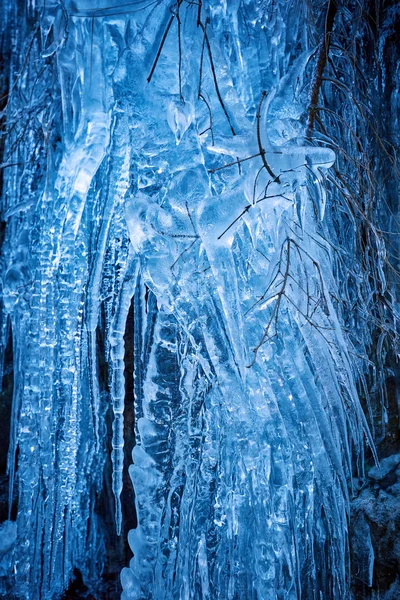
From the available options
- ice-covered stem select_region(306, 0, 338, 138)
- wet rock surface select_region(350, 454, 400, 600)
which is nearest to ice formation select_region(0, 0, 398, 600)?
ice-covered stem select_region(306, 0, 338, 138)

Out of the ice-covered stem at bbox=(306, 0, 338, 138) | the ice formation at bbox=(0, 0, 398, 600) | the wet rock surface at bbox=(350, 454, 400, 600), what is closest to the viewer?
the ice formation at bbox=(0, 0, 398, 600)

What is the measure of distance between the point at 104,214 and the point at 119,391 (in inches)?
24.7

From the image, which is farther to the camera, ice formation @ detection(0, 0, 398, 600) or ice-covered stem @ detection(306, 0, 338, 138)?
ice-covered stem @ detection(306, 0, 338, 138)

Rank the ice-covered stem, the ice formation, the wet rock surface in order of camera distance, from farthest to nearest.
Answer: the wet rock surface → the ice-covered stem → the ice formation

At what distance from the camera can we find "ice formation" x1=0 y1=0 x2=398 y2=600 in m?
1.77

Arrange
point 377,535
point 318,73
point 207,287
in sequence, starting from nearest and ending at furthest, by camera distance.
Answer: point 207,287 < point 318,73 < point 377,535

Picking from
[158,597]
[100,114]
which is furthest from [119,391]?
[100,114]

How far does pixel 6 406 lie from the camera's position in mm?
2916

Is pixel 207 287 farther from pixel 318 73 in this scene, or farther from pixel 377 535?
pixel 377 535

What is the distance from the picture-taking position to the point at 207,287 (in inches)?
70.7

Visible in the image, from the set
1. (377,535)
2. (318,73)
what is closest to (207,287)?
(318,73)

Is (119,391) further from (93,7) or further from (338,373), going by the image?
(93,7)

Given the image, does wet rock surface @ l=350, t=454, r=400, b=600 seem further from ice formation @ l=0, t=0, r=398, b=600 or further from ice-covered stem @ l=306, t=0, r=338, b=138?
ice-covered stem @ l=306, t=0, r=338, b=138

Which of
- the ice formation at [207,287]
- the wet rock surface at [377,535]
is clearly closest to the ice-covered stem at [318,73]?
the ice formation at [207,287]
